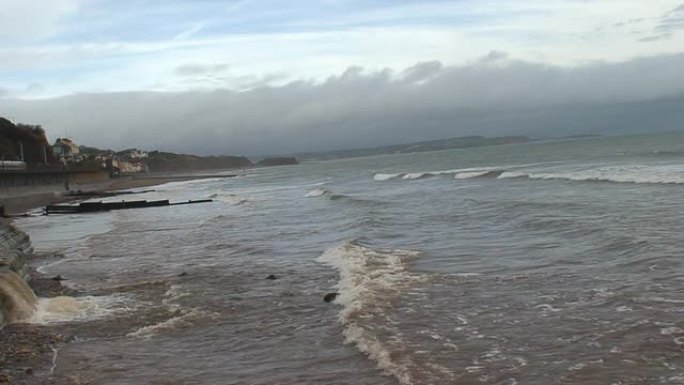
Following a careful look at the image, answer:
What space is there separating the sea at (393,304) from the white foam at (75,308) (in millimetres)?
48

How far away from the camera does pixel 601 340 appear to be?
28.1 ft

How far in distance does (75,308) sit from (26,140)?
4100 inches

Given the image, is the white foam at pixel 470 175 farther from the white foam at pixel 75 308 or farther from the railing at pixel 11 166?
the white foam at pixel 75 308

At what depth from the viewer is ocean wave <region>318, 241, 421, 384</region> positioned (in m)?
8.73

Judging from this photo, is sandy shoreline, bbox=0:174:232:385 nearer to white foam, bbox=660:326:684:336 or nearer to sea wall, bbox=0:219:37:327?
sea wall, bbox=0:219:37:327

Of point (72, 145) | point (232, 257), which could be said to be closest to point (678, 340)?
point (232, 257)

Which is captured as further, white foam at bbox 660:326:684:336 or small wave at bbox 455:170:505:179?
small wave at bbox 455:170:505:179

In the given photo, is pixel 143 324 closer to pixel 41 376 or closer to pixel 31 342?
pixel 31 342

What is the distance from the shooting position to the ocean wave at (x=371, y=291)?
8727 mm

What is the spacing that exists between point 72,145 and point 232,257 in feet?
522

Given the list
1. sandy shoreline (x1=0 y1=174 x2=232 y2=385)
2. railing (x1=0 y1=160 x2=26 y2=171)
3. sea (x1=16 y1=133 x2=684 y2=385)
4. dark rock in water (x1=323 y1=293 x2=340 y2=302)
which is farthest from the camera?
railing (x1=0 y1=160 x2=26 y2=171)

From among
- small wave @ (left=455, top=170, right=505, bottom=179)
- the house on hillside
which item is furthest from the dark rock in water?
the house on hillside

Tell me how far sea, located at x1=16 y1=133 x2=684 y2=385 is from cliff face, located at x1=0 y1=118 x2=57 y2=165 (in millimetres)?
84744

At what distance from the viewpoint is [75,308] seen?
12.5 metres
